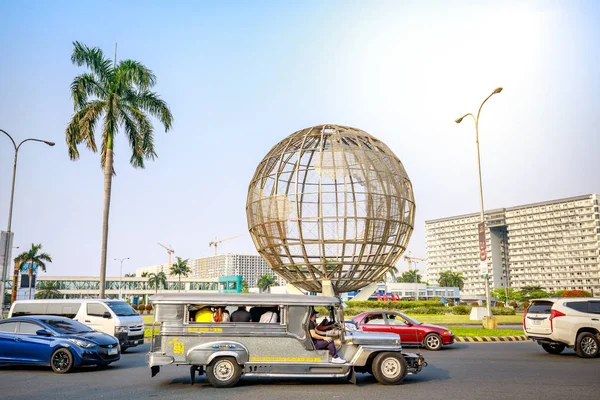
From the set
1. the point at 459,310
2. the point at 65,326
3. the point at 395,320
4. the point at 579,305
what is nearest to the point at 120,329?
the point at 65,326

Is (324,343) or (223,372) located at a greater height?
(324,343)

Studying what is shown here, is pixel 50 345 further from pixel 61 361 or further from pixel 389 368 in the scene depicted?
pixel 389 368

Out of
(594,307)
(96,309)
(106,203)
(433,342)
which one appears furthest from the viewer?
(106,203)

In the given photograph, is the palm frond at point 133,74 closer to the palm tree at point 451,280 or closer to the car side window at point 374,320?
the car side window at point 374,320

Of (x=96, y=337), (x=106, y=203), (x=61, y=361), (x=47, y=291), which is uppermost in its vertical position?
(x=106, y=203)

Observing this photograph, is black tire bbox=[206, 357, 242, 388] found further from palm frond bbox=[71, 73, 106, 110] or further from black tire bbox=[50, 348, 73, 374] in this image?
palm frond bbox=[71, 73, 106, 110]

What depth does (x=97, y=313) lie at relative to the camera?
17.4 meters

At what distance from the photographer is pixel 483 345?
18188 mm

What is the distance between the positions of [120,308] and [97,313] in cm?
80

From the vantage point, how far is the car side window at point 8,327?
12484mm

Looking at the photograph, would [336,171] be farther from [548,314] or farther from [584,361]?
[584,361]

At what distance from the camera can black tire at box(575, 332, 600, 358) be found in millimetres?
14016

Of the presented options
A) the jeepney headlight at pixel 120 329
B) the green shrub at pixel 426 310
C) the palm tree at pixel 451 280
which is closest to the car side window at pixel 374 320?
the jeepney headlight at pixel 120 329

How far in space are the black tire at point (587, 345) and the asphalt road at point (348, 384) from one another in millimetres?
735
